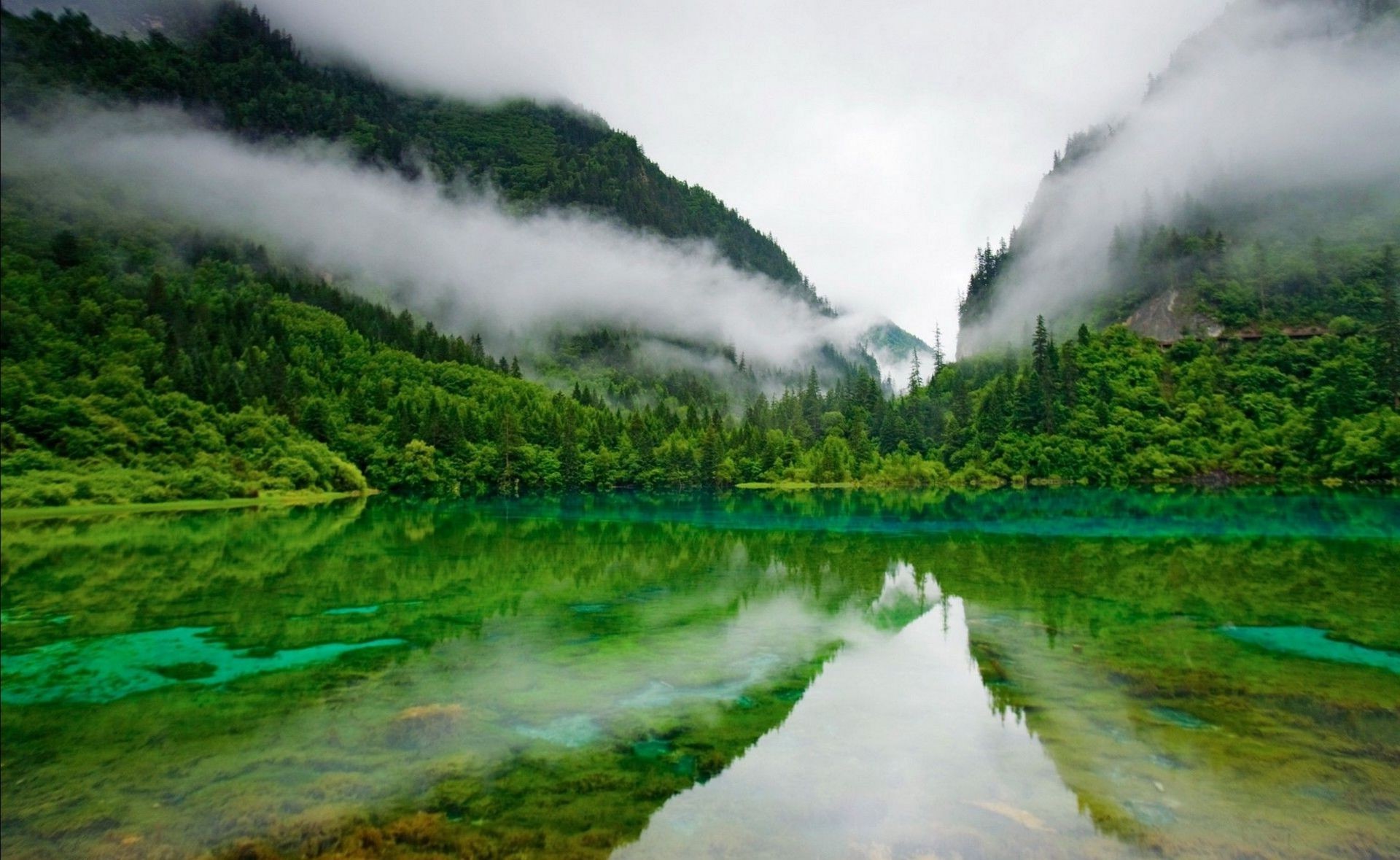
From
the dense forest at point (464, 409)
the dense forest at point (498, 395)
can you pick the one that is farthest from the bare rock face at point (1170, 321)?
the dense forest at point (464, 409)

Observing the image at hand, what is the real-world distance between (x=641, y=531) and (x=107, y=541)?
114 ft

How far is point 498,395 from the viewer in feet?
530

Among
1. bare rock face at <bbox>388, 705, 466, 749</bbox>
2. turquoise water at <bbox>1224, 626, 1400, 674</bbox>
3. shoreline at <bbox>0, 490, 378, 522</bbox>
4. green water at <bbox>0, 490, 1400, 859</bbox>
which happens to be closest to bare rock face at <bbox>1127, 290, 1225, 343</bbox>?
green water at <bbox>0, 490, 1400, 859</bbox>

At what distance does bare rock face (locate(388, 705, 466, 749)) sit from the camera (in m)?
14.6

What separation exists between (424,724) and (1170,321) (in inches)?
6860

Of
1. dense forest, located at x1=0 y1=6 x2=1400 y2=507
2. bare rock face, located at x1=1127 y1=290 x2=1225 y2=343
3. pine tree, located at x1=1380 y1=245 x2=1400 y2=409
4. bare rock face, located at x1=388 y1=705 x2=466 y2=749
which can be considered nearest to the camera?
bare rock face, located at x1=388 y1=705 x2=466 y2=749

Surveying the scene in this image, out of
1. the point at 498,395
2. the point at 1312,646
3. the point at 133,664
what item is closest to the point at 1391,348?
the point at 1312,646

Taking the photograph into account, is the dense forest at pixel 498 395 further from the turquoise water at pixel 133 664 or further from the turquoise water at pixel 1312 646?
the turquoise water at pixel 1312 646

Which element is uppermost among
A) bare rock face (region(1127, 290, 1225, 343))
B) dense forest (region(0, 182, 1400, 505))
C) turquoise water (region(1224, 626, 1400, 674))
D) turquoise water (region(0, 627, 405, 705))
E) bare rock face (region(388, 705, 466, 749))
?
bare rock face (region(1127, 290, 1225, 343))

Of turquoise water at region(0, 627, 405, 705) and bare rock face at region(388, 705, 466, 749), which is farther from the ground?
bare rock face at region(388, 705, 466, 749)

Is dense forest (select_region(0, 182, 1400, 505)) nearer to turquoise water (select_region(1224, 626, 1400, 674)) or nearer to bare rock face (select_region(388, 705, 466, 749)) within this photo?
bare rock face (select_region(388, 705, 466, 749))

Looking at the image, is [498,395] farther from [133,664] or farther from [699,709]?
[699,709]

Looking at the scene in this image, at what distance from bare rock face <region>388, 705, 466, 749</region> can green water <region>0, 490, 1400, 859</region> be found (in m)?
0.10

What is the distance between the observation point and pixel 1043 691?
18078 mm
